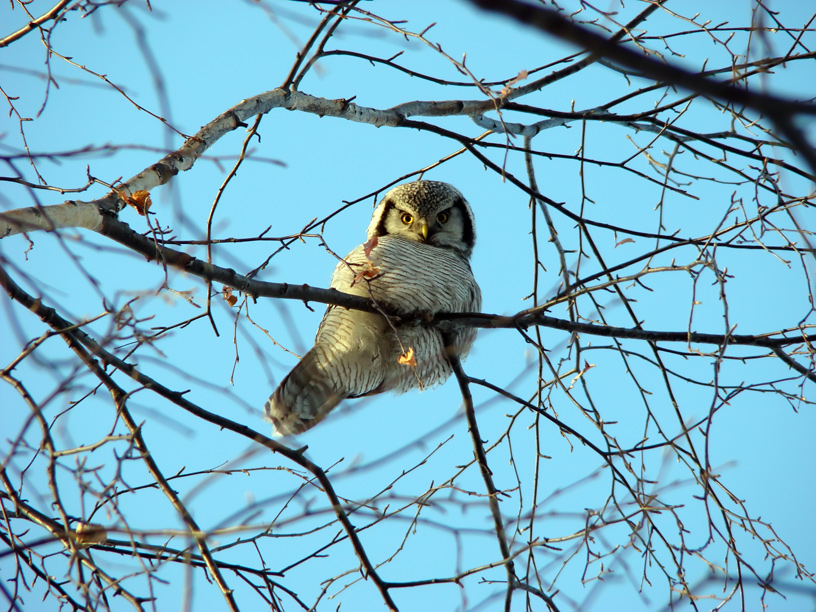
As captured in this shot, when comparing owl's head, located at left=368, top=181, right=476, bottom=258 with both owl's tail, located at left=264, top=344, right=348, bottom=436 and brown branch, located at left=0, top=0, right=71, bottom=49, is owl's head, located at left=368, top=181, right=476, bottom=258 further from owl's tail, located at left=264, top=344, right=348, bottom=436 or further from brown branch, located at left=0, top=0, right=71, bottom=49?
brown branch, located at left=0, top=0, right=71, bottom=49

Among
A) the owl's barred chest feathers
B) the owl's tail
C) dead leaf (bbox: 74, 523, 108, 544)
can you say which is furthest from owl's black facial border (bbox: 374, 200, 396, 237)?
→ dead leaf (bbox: 74, 523, 108, 544)

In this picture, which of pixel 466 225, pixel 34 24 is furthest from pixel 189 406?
pixel 466 225

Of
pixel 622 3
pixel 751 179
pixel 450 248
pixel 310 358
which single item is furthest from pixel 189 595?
pixel 450 248

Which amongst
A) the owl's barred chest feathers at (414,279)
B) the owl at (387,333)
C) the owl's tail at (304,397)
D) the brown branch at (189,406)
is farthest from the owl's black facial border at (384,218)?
the brown branch at (189,406)

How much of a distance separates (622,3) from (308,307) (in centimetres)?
218

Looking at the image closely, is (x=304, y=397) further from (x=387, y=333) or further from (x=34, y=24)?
(x=34, y=24)

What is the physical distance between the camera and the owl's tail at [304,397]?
11.5ft

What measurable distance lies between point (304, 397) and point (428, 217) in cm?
175

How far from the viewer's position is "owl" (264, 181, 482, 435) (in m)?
3.62

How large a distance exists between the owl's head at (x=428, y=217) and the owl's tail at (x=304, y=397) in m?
1.37

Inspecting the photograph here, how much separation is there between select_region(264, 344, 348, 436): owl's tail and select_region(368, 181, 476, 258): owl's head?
1.37m

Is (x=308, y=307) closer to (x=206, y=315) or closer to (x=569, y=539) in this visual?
(x=206, y=315)

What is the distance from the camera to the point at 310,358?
3.73m

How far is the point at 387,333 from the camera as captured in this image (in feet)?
12.7
